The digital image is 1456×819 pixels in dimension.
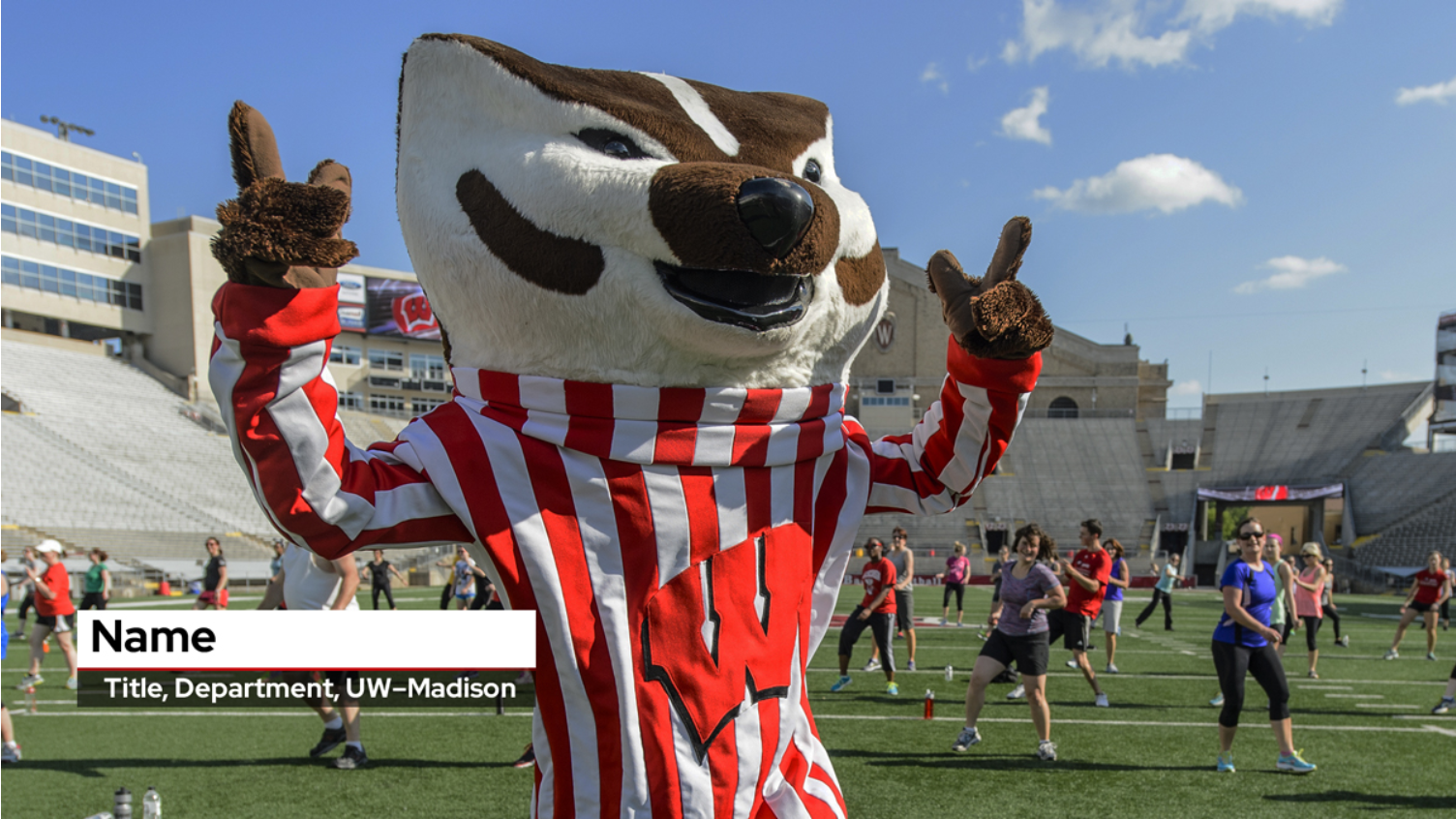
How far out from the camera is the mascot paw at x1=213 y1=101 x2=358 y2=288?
1.63m

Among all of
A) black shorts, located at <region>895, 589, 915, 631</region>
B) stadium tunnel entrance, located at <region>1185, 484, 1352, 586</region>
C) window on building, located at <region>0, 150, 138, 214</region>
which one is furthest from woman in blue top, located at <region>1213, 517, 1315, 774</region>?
window on building, located at <region>0, 150, 138, 214</region>

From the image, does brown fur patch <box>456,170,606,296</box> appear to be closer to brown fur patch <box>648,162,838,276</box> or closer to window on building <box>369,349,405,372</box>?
brown fur patch <box>648,162,838,276</box>

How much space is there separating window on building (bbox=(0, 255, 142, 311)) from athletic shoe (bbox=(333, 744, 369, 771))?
39.2m

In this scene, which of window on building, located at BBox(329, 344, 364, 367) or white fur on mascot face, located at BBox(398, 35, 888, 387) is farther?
window on building, located at BBox(329, 344, 364, 367)

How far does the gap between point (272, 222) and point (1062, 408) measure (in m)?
46.0

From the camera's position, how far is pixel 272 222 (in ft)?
5.34

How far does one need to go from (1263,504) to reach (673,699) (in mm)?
41509

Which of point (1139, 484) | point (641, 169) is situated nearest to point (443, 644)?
point (641, 169)

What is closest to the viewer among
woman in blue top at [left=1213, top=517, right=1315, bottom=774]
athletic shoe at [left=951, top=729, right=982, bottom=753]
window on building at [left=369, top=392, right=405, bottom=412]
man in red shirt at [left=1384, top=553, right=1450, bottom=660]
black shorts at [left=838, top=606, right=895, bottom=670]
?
woman in blue top at [left=1213, top=517, right=1315, bottom=774]

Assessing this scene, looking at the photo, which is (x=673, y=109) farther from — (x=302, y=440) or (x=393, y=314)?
(x=393, y=314)

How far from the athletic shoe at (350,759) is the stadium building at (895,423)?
2155cm

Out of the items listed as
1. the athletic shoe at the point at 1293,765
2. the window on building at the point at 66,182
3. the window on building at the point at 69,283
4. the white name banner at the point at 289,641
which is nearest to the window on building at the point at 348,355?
the window on building at the point at 69,283

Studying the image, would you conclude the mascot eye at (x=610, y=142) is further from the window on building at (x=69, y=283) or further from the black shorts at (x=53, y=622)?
the window on building at (x=69, y=283)

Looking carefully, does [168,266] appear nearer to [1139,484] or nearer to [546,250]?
[1139,484]
